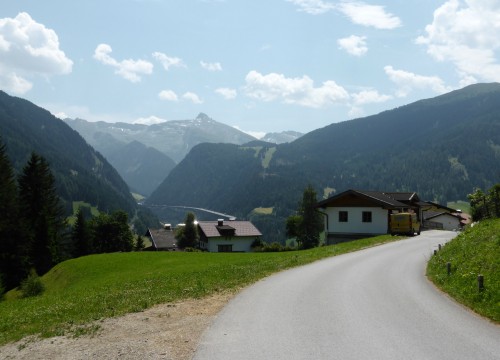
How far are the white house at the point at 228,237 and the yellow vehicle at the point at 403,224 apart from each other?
4493 centimetres

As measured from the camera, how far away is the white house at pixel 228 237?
9338cm

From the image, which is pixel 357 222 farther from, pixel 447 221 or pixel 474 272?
pixel 474 272

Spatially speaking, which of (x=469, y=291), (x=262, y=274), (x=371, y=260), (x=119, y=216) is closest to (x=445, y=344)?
(x=469, y=291)

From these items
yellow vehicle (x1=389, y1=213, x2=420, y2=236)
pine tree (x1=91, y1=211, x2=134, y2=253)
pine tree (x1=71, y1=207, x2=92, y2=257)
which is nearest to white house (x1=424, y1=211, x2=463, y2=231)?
yellow vehicle (x1=389, y1=213, x2=420, y2=236)

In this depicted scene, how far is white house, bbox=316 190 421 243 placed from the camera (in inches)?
2285

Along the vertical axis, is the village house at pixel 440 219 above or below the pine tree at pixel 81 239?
above

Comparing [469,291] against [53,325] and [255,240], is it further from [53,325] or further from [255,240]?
[255,240]

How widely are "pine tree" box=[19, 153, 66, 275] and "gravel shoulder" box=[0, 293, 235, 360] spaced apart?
55.7m

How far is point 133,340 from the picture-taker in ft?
41.3

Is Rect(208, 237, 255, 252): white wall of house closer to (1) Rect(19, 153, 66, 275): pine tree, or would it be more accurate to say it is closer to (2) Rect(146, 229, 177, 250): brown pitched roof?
(2) Rect(146, 229, 177, 250): brown pitched roof

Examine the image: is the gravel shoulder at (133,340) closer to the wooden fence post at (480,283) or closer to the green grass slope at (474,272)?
the green grass slope at (474,272)

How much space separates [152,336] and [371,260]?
69.5 ft

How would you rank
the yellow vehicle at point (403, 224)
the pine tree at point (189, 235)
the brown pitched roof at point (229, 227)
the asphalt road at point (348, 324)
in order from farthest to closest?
the pine tree at point (189, 235) < the brown pitched roof at point (229, 227) < the yellow vehicle at point (403, 224) < the asphalt road at point (348, 324)

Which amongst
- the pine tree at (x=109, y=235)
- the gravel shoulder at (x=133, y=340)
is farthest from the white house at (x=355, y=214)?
the pine tree at (x=109, y=235)
